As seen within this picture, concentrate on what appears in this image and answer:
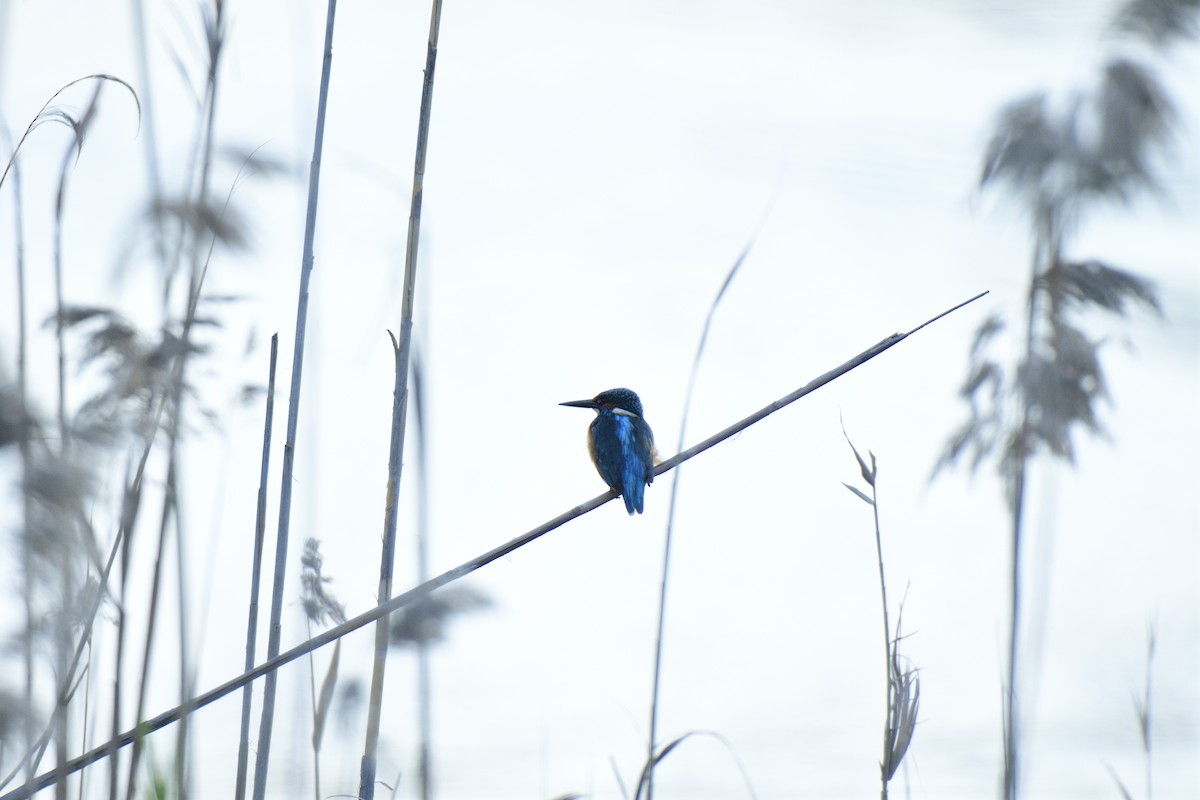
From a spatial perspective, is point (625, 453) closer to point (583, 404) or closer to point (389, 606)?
point (583, 404)

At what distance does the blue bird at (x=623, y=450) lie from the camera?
2855mm

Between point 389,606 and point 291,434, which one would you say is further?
point 291,434

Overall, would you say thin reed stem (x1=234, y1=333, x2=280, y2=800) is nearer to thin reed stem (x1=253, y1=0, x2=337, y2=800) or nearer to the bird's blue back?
thin reed stem (x1=253, y1=0, x2=337, y2=800)

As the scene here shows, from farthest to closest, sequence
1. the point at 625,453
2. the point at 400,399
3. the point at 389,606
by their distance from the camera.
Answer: the point at 625,453, the point at 400,399, the point at 389,606

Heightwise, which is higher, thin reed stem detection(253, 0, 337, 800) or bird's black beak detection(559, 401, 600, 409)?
bird's black beak detection(559, 401, 600, 409)

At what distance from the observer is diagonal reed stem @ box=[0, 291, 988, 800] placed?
1403mm

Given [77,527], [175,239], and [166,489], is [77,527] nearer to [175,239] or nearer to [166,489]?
[166,489]

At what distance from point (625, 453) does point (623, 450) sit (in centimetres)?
2

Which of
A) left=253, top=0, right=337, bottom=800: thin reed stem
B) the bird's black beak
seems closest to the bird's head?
the bird's black beak

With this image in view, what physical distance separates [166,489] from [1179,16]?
3.40m

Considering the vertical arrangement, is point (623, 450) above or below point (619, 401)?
below

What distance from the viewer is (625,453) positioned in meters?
2.92

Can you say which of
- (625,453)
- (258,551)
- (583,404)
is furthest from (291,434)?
(583,404)

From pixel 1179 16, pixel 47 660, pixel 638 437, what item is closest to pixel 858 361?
pixel 47 660
